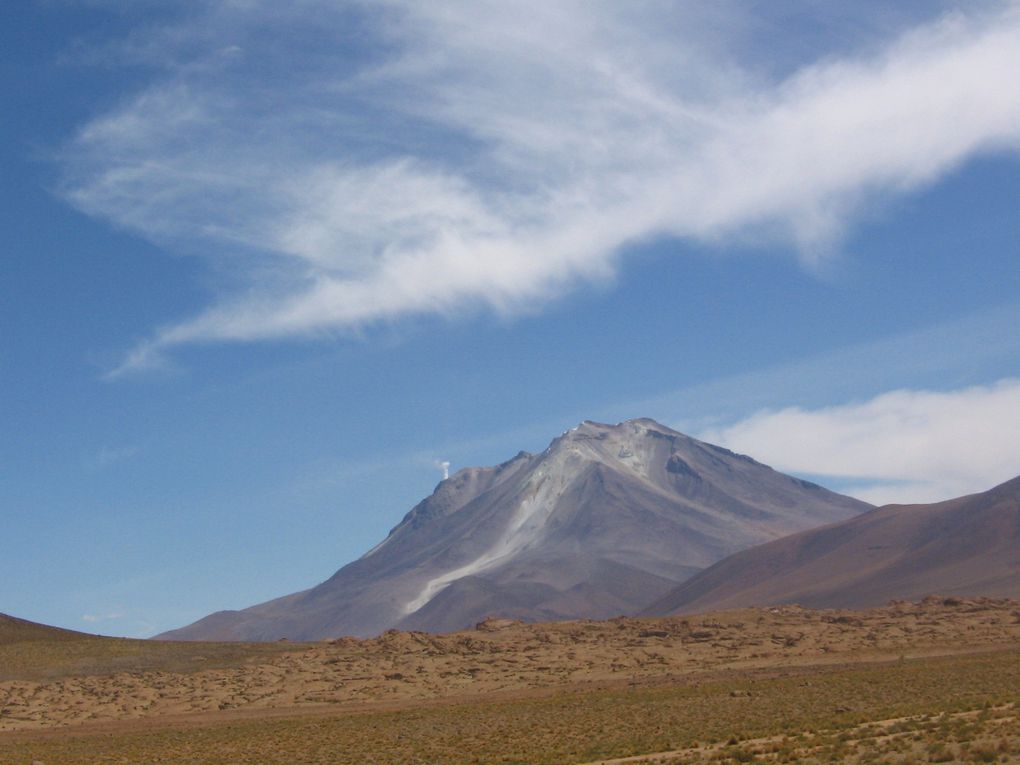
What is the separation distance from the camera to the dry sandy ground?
65.5 metres

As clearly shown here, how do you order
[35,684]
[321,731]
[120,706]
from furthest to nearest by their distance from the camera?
[35,684] < [120,706] < [321,731]

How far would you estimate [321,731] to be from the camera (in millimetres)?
51812

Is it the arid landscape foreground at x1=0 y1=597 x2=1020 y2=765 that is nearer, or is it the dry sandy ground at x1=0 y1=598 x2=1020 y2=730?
the arid landscape foreground at x1=0 y1=597 x2=1020 y2=765

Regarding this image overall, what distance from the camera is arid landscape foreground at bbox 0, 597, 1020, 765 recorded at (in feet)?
128

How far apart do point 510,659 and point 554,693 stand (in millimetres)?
14263

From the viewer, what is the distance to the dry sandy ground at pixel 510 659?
65500 millimetres

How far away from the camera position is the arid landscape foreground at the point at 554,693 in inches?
1537

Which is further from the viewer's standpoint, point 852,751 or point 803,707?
point 803,707

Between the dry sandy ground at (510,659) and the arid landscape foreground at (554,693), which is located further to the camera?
the dry sandy ground at (510,659)

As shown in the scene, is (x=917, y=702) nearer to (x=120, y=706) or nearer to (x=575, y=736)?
(x=575, y=736)

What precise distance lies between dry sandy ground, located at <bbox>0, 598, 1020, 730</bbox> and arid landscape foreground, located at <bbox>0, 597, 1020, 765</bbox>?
21 cm

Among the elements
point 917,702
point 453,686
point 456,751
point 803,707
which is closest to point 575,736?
point 456,751

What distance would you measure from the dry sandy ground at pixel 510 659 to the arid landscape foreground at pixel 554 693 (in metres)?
0.21

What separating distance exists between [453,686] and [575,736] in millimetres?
27624
